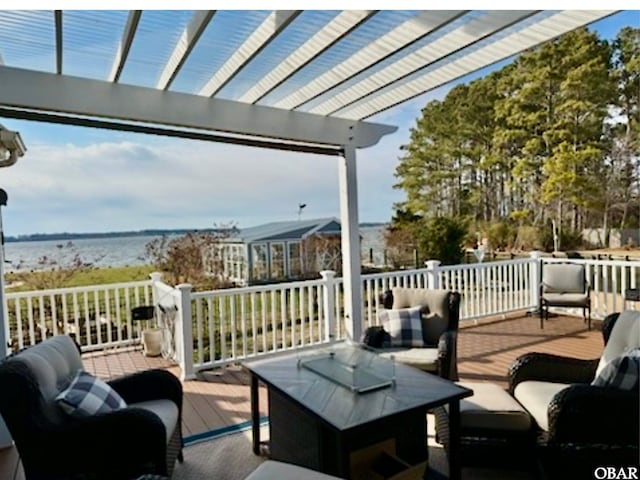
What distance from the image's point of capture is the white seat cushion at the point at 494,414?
2.49m

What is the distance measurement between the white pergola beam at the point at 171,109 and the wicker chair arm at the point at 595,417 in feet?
11.0

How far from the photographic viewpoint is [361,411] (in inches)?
87.7

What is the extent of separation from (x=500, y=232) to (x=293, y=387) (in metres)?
12.2

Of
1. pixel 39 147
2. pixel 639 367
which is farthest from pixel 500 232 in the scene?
pixel 39 147

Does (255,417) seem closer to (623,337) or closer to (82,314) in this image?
(623,337)

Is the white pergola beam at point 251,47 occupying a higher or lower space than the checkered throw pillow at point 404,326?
higher

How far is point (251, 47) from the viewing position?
10.1 ft

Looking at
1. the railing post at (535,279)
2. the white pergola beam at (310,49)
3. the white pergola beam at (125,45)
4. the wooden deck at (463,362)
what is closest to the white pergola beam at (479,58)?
the white pergola beam at (310,49)

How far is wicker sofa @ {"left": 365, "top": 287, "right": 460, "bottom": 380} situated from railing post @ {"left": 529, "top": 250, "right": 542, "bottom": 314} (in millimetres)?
3540

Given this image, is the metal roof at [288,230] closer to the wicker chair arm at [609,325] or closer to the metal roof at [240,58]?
the metal roof at [240,58]

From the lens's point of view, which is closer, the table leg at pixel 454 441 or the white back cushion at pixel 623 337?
the table leg at pixel 454 441

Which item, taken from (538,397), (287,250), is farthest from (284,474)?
(287,250)

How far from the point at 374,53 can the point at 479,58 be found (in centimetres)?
86

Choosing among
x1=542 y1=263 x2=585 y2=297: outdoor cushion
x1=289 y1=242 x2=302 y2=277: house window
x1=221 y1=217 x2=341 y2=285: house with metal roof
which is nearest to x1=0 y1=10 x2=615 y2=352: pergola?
x1=542 y1=263 x2=585 y2=297: outdoor cushion
